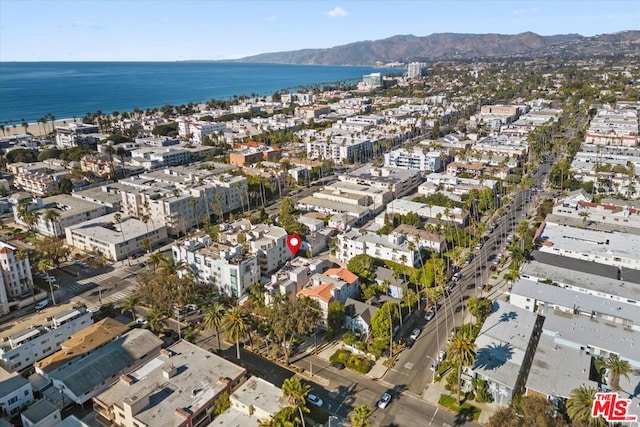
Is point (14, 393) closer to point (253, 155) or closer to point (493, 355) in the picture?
point (493, 355)

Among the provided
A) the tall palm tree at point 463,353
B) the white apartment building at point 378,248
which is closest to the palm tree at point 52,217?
the white apartment building at point 378,248

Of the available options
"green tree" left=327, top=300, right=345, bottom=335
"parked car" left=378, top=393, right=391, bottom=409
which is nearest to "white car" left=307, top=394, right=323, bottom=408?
"parked car" left=378, top=393, right=391, bottom=409

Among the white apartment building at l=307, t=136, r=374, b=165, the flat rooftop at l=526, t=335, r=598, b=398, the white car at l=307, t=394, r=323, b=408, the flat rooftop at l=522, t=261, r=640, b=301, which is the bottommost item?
the white car at l=307, t=394, r=323, b=408

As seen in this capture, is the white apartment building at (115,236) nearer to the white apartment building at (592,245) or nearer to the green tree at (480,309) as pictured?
the green tree at (480,309)

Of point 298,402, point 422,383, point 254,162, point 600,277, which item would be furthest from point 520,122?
point 298,402

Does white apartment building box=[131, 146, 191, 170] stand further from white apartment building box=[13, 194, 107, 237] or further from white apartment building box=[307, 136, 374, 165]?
white apartment building box=[307, 136, 374, 165]

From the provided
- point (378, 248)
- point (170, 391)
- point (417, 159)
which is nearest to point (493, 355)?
point (378, 248)
